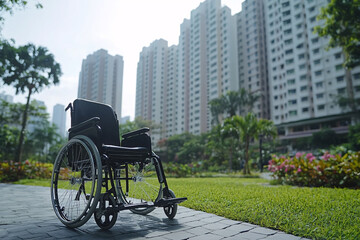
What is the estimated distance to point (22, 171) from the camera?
948 cm

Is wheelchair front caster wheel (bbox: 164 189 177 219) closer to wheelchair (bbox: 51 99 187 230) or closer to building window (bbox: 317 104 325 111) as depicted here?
wheelchair (bbox: 51 99 187 230)

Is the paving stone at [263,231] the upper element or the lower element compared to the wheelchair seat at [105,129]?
lower

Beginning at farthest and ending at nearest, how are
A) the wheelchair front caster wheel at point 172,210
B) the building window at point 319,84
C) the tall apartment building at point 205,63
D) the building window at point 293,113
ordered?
the tall apartment building at point 205,63 < the building window at point 293,113 < the building window at point 319,84 < the wheelchair front caster wheel at point 172,210

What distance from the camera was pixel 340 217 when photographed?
93.2 inches

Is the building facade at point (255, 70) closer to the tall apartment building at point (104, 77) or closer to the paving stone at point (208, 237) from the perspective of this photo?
the tall apartment building at point (104, 77)

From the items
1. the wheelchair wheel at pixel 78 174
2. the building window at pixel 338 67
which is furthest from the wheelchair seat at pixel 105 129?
the building window at pixel 338 67

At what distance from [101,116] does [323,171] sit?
18.2 ft

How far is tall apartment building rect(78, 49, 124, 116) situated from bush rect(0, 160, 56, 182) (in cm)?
6166

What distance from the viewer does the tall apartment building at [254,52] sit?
2105 inches

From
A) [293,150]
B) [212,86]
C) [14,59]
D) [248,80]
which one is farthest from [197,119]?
[14,59]

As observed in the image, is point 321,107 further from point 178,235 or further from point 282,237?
point 178,235

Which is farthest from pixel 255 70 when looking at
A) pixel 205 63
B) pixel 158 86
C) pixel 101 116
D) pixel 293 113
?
pixel 101 116

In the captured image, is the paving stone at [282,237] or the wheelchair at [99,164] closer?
the paving stone at [282,237]

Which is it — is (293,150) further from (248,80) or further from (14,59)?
(14,59)
